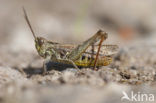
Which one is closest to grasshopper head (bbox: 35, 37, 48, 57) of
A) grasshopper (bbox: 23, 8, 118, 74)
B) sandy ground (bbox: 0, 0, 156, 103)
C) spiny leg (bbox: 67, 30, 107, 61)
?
grasshopper (bbox: 23, 8, 118, 74)

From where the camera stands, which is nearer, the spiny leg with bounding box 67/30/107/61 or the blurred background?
the spiny leg with bounding box 67/30/107/61

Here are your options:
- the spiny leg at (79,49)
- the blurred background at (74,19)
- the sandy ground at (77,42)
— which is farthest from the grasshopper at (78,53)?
the blurred background at (74,19)

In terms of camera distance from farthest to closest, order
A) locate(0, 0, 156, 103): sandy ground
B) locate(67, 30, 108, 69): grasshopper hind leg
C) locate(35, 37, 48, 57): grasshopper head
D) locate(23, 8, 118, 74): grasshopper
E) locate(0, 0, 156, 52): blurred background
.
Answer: locate(0, 0, 156, 52): blurred background < locate(35, 37, 48, 57): grasshopper head < locate(23, 8, 118, 74): grasshopper < locate(67, 30, 108, 69): grasshopper hind leg < locate(0, 0, 156, 103): sandy ground

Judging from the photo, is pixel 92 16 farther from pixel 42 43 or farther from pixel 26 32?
pixel 42 43

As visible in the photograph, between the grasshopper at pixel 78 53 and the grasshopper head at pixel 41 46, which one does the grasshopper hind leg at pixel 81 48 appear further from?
the grasshopper head at pixel 41 46

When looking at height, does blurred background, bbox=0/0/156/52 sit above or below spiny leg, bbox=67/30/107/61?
above

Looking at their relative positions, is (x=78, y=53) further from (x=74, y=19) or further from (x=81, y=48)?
(x=74, y=19)

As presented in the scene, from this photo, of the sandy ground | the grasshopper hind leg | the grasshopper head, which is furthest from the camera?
the grasshopper head

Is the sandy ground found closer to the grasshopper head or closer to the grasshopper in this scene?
the grasshopper
